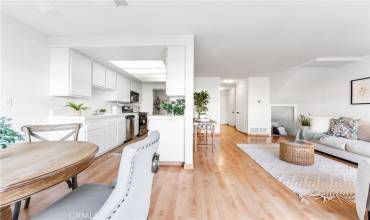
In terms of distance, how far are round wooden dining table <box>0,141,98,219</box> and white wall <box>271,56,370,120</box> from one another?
5.86m

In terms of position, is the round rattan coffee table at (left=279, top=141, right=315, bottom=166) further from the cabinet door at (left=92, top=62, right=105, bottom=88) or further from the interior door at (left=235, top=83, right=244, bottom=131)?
the cabinet door at (left=92, top=62, right=105, bottom=88)

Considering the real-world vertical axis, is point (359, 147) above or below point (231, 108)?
below

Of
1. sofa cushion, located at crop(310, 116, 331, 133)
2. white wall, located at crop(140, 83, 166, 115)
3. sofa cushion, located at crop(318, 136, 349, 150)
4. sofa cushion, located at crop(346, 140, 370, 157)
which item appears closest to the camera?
sofa cushion, located at crop(346, 140, 370, 157)

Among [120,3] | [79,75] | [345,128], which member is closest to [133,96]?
[79,75]

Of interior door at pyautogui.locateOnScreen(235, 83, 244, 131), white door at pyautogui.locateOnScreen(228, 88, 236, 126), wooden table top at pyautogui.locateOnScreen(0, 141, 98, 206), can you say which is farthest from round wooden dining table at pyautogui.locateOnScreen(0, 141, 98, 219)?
white door at pyautogui.locateOnScreen(228, 88, 236, 126)

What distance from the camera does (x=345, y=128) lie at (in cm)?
366

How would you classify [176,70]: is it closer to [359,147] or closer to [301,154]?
[301,154]

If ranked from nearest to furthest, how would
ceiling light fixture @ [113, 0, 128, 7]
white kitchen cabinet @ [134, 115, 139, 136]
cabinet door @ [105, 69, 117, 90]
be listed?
ceiling light fixture @ [113, 0, 128, 7] → cabinet door @ [105, 69, 117, 90] → white kitchen cabinet @ [134, 115, 139, 136]

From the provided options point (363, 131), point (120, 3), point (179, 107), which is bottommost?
point (363, 131)

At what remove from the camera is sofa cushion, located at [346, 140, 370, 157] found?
2.88 meters

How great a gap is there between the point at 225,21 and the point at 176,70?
1128 mm

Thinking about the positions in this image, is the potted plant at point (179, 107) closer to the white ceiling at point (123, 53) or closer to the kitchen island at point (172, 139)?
the kitchen island at point (172, 139)

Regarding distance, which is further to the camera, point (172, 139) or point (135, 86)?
point (135, 86)

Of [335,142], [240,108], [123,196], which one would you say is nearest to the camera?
[123,196]
